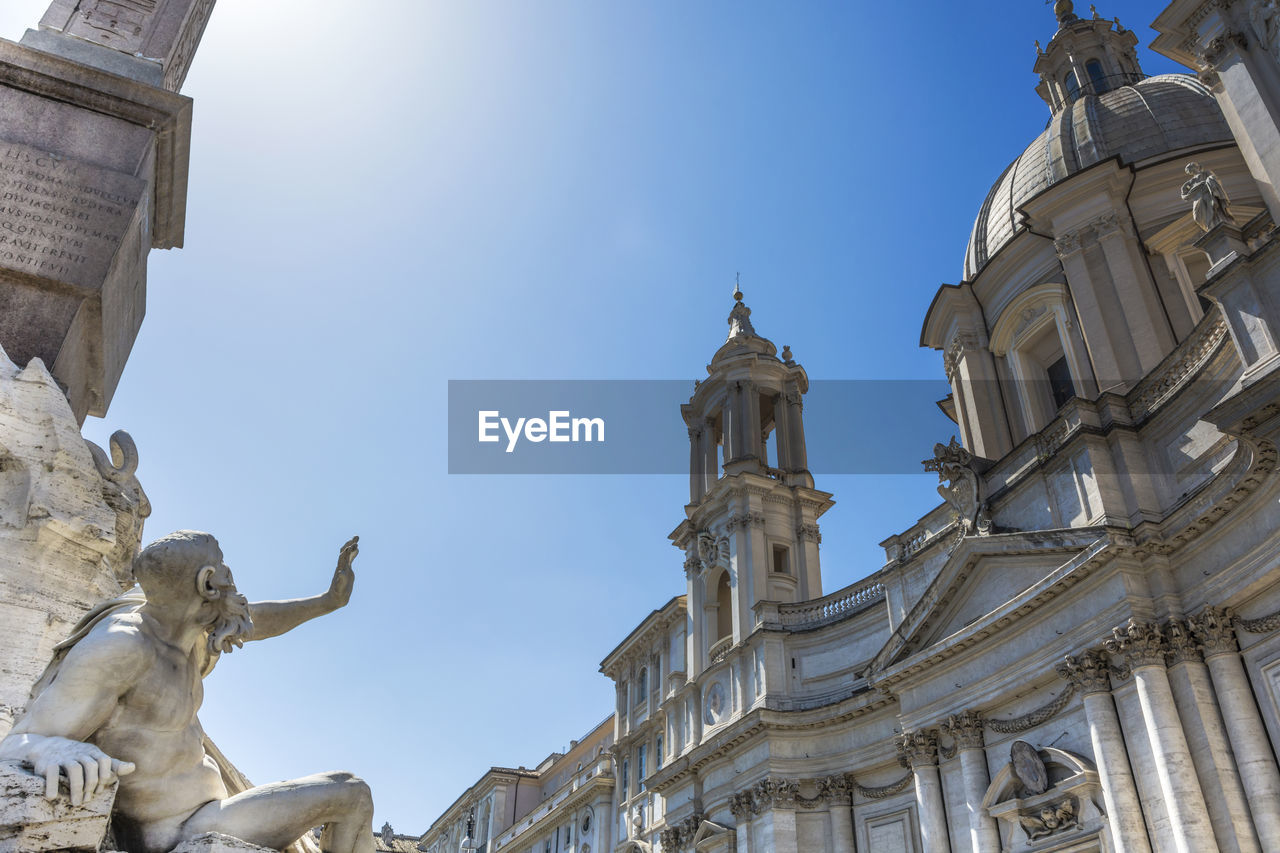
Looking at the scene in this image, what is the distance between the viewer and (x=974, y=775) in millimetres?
19250

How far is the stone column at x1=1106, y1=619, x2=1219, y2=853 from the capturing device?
14.2 metres

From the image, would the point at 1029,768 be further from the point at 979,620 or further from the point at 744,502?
the point at 744,502

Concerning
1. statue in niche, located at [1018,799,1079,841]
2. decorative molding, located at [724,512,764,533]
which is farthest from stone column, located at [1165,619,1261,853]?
decorative molding, located at [724,512,764,533]

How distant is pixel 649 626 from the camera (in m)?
37.0

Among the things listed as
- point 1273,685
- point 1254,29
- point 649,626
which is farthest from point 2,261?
point 649,626

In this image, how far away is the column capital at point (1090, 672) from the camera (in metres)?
16.8

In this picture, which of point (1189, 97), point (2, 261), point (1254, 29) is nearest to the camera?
point (2, 261)

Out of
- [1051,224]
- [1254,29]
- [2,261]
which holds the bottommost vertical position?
[2,261]

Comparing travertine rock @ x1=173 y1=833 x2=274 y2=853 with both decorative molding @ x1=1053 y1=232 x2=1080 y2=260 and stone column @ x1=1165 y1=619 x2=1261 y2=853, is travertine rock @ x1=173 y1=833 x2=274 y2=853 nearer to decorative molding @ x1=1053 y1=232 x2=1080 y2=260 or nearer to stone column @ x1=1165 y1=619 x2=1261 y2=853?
stone column @ x1=1165 y1=619 x2=1261 y2=853

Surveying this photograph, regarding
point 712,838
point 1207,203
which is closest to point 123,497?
point 1207,203

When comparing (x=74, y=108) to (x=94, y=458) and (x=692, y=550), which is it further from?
(x=692, y=550)

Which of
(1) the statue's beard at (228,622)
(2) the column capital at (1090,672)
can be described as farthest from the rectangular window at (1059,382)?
(1) the statue's beard at (228,622)

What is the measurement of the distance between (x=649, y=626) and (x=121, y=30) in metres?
31.5

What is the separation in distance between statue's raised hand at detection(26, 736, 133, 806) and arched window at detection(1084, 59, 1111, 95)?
→ 37.1 meters
